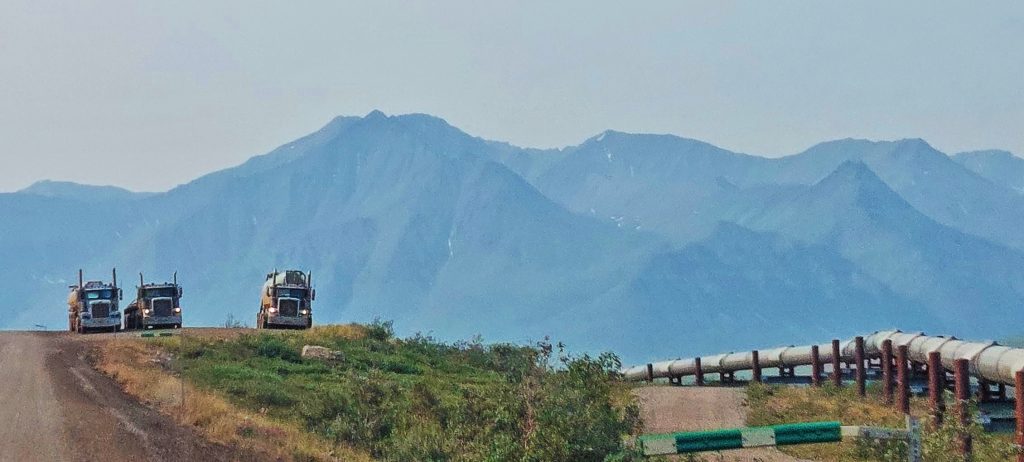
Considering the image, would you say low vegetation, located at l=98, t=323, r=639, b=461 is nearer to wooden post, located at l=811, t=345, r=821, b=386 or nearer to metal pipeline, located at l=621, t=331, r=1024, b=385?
metal pipeline, located at l=621, t=331, r=1024, b=385

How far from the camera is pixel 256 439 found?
23.5m

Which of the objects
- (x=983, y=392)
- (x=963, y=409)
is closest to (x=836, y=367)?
(x=983, y=392)

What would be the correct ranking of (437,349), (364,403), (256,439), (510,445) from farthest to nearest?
(437,349) < (364,403) < (256,439) < (510,445)

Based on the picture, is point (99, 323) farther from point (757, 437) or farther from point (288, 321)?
point (757, 437)

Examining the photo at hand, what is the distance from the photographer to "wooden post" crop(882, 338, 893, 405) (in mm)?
37469

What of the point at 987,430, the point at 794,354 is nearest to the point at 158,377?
the point at 987,430

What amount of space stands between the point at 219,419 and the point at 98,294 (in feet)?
136

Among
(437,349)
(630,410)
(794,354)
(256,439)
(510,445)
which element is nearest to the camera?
(510,445)

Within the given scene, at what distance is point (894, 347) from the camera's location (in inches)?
1534

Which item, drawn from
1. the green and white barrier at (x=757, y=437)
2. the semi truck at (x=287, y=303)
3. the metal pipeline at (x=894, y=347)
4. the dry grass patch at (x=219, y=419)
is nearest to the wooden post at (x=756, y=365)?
the metal pipeline at (x=894, y=347)

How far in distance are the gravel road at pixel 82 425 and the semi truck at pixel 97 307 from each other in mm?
27762

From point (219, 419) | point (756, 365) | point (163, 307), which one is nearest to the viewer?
point (219, 419)

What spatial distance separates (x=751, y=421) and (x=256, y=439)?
16507 mm

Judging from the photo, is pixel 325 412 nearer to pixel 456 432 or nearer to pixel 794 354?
pixel 456 432
